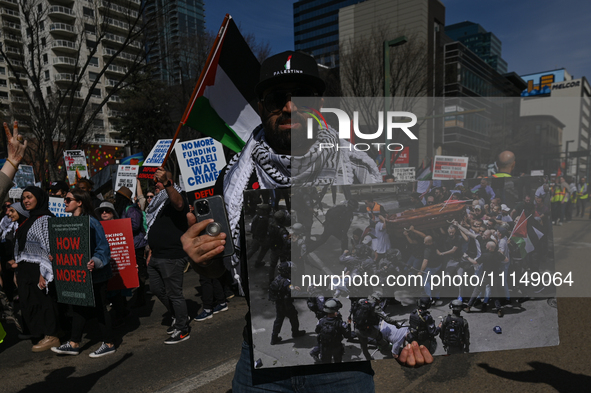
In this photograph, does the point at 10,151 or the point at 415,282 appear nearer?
the point at 415,282

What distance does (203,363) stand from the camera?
397cm

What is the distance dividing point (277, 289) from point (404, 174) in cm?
61

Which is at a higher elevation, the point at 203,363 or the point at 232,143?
the point at 232,143

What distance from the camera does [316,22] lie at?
102188 mm

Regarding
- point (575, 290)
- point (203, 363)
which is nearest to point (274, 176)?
point (575, 290)

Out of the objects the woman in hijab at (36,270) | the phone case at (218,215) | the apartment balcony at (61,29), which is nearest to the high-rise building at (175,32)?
the woman in hijab at (36,270)

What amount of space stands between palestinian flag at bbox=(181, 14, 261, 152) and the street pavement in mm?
2335

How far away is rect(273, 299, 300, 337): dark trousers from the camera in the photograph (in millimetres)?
1284

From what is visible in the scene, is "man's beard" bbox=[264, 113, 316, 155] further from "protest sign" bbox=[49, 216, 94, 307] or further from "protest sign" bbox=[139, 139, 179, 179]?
"protest sign" bbox=[139, 139, 179, 179]

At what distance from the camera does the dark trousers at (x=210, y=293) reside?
5328mm

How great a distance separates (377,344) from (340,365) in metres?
0.21

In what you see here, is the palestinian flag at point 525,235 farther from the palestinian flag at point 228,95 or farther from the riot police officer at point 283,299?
the palestinian flag at point 228,95

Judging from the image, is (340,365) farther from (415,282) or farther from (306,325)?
(415,282)

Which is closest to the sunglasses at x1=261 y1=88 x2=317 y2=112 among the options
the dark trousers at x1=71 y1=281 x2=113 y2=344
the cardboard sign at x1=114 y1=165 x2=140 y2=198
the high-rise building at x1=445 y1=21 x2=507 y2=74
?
the dark trousers at x1=71 y1=281 x2=113 y2=344
